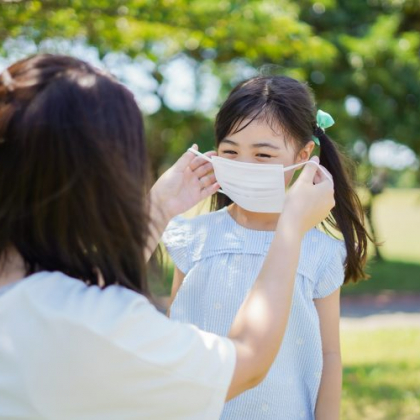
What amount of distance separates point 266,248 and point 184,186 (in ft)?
1.08

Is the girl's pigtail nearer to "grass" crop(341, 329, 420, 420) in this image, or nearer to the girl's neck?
the girl's neck

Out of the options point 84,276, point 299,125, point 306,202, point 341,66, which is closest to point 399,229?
point 341,66

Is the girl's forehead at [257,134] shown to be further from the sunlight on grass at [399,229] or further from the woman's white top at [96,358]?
the sunlight on grass at [399,229]

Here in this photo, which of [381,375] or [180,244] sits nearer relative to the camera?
[180,244]

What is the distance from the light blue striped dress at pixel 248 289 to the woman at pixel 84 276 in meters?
0.86

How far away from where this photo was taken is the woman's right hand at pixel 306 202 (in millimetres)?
1646

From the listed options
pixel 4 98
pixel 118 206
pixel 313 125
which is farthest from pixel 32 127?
pixel 313 125

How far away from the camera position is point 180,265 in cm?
251

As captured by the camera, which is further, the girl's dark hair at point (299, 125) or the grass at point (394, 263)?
the grass at point (394, 263)

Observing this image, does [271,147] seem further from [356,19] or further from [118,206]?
[356,19]

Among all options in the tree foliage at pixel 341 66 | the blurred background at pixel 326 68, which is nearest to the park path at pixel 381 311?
the blurred background at pixel 326 68

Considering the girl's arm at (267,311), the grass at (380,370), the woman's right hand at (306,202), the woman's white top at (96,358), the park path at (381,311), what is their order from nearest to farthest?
the woman's white top at (96,358)
the girl's arm at (267,311)
the woman's right hand at (306,202)
the grass at (380,370)
the park path at (381,311)

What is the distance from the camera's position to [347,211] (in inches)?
104

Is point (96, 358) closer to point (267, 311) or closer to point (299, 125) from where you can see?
point (267, 311)
